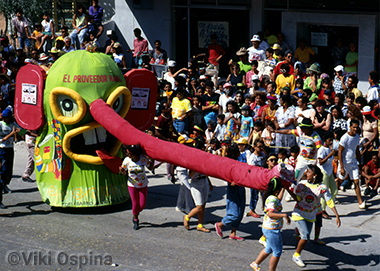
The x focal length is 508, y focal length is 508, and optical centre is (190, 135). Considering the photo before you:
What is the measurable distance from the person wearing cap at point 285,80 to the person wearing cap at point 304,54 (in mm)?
2105

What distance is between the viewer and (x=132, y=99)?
10.4 meters

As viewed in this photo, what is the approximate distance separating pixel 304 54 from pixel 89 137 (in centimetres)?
843

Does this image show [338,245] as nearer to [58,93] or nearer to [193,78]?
[58,93]

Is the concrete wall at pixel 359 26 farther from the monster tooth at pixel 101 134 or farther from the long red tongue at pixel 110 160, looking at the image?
the long red tongue at pixel 110 160

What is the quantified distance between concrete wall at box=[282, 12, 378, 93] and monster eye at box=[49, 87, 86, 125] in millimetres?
9274

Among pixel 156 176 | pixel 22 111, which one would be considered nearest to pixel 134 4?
pixel 156 176

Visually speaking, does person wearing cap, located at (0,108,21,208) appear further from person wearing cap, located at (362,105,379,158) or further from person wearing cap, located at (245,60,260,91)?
person wearing cap, located at (362,105,379,158)

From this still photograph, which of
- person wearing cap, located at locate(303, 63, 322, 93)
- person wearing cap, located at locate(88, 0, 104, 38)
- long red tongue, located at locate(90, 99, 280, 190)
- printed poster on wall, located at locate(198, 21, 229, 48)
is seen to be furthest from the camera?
printed poster on wall, located at locate(198, 21, 229, 48)

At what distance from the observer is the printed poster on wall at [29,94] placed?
970 cm

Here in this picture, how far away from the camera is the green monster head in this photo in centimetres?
920

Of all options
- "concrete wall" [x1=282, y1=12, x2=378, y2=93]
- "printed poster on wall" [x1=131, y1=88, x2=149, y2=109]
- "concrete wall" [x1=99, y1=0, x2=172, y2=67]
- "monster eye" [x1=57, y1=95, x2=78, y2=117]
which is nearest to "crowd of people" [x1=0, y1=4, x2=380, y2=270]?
"concrete wall" [x1=282, y1=12, x2=378, y2=93]

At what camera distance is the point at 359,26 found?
15.8 m

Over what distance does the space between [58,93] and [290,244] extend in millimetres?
4853

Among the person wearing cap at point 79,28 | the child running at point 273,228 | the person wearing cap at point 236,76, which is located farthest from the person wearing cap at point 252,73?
the child running at point 273,228
